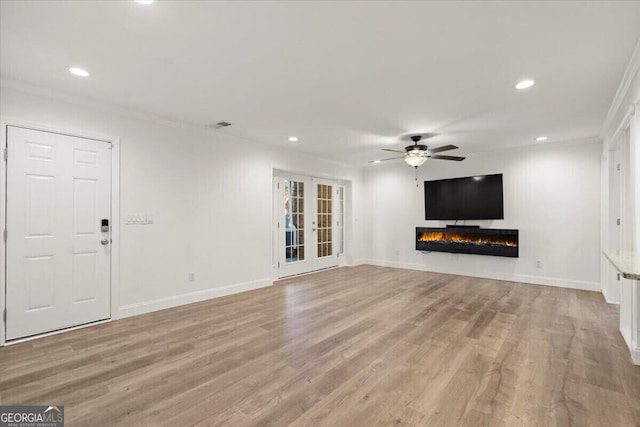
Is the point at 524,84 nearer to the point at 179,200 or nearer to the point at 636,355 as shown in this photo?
the point at 636,355

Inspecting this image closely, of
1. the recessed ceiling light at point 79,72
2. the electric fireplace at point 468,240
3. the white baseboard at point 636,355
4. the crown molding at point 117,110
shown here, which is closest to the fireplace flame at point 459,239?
the electric fireplace at point 468,240

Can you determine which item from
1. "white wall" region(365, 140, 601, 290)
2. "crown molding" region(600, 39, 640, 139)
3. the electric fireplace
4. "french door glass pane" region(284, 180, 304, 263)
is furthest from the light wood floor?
"crown molding" region(600, 39, 640, 139)

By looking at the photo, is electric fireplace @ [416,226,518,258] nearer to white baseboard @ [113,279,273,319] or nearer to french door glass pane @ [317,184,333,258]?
french door glass pane @ [317,184,333,258]

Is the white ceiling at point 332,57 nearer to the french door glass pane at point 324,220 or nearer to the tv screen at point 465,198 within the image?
the tv screen at point 465,198

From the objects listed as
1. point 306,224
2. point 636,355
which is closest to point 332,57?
point 636,355

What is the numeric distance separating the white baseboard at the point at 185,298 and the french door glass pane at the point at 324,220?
1.86m

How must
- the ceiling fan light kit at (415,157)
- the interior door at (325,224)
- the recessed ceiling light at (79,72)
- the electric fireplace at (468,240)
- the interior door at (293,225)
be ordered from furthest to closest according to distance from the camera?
the interior door at (325,224)
the interior door at (293,225)
the electric fireplace at (468,240)
the ceiling fan light kit at (415,157)
the recessed ceiling light at (79,72)

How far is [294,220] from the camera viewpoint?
20.8 ft

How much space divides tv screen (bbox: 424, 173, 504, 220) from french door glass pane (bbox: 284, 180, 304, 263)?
273cm

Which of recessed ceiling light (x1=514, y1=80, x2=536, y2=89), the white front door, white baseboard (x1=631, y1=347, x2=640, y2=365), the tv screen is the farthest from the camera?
the tv screen

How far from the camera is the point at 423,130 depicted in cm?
460

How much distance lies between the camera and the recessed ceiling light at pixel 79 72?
2.76 metres

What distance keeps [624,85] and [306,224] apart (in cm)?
503

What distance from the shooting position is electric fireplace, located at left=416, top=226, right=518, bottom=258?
568 cm
